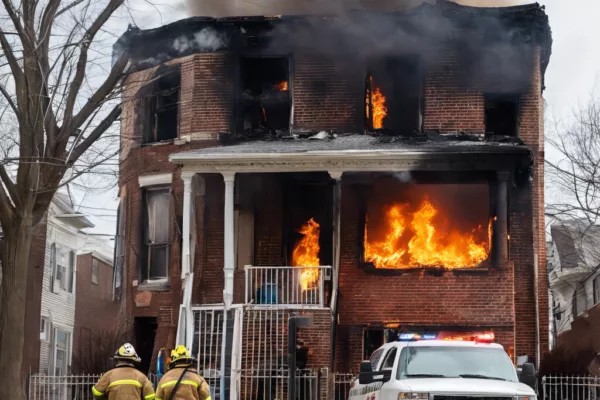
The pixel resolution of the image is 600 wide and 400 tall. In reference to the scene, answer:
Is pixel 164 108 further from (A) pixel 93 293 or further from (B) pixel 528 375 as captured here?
(A) pixel 93 293

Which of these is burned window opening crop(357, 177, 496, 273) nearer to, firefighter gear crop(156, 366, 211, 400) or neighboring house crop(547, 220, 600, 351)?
firefighter gear crop(156, 366, 211, 400)

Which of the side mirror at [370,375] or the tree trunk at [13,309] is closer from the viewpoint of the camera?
Result: the side mirror at [370,375]

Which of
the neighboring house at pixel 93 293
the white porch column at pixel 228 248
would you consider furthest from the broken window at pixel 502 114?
the neighboring house at pixel 93 293

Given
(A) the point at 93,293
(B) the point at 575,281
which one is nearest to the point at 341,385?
(A) the point at 93,293

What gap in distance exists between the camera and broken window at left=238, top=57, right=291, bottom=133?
71.9ft

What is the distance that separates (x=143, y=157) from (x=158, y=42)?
2.48 m

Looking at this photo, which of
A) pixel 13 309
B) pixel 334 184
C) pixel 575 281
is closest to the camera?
pixel 13 309

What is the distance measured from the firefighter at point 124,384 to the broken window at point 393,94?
11.5 meters

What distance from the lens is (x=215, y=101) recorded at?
71.3 ft

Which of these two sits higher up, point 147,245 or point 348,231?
point 348,231

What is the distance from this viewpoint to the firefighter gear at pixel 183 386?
34.4 feet

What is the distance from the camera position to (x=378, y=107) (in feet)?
70.7

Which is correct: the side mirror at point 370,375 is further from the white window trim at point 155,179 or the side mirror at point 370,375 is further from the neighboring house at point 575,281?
the neighboring house at point 575,281

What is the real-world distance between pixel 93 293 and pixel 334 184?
842 inches
